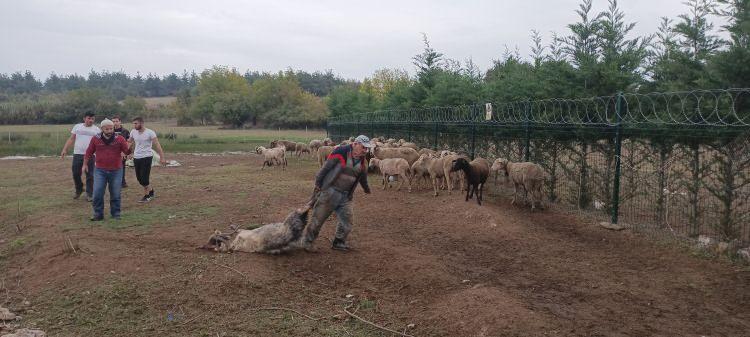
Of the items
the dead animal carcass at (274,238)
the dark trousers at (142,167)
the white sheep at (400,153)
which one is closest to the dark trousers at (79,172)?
the dark trousers at (142,167)

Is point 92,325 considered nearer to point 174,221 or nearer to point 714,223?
point 174,221

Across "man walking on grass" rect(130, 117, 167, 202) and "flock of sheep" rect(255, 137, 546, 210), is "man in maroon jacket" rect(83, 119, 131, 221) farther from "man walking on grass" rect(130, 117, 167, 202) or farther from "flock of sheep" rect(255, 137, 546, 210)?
"flock of sheep" rect(255, 137, 546, 210)

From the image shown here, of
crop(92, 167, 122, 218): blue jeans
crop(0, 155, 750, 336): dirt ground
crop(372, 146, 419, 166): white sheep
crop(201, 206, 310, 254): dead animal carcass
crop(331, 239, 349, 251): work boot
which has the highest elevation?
crop(372, 146, 419, 166): white sheep

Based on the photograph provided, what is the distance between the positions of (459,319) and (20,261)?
6.21m

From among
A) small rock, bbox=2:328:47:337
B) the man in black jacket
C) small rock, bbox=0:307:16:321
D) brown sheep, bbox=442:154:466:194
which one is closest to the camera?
small rock, bbox=2:328:47:337

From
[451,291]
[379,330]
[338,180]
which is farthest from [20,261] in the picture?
[451,291]

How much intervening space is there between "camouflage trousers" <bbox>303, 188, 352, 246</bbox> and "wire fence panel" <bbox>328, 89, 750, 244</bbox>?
4.50 metres

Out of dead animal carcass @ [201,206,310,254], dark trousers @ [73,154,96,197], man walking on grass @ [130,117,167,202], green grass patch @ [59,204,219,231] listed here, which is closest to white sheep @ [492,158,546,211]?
dead animal carcass @ [201,206,310,254]

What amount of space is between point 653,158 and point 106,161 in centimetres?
959

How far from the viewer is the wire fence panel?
24.9ft

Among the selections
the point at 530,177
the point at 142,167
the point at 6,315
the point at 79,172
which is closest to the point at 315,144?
the point at 79,172

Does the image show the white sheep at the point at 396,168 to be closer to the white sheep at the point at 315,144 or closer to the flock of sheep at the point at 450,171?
the flock of sheep at the point at 450,171

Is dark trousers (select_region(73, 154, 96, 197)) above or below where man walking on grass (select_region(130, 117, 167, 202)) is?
below

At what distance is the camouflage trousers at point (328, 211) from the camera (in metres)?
7.30
